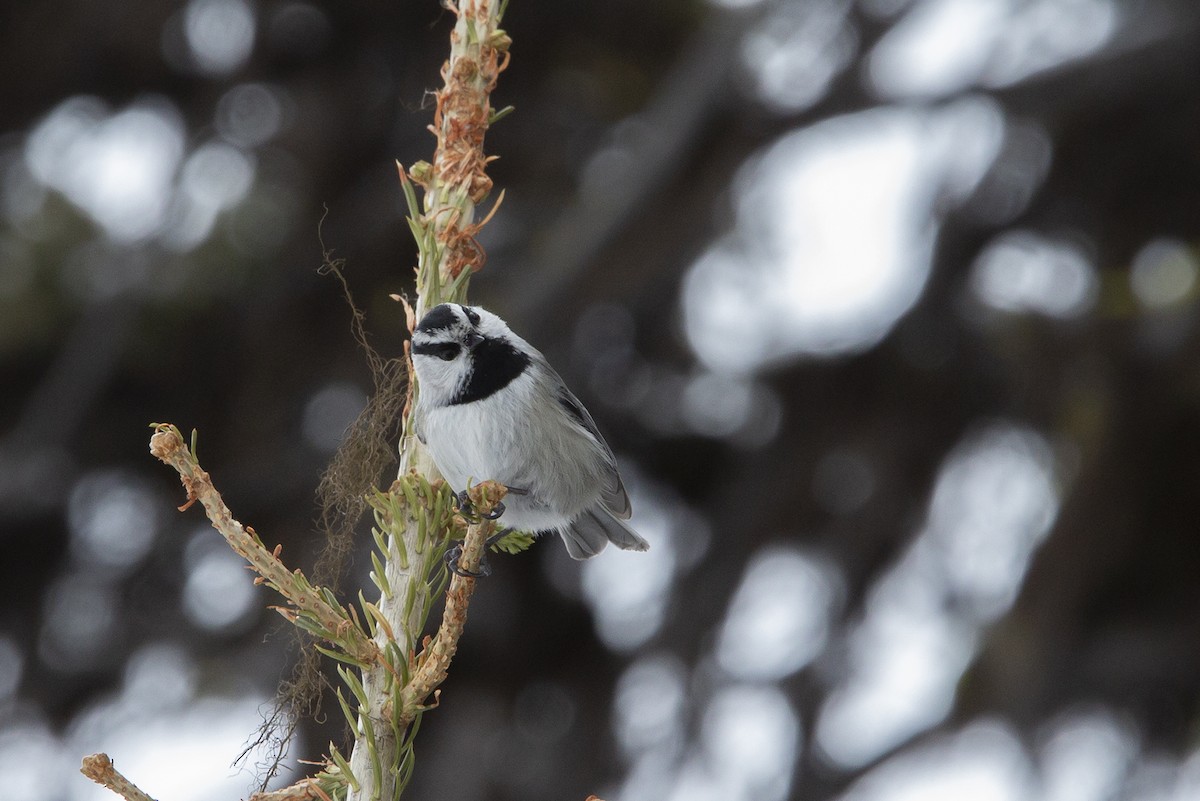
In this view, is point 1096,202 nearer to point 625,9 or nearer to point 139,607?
point 625,9

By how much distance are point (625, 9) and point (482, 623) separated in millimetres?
2316

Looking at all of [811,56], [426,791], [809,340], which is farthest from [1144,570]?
[426,791]

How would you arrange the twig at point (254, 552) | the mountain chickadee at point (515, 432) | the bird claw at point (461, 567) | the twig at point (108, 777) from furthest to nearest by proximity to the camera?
1. the mountain chickadee at point (515, 432)
2. the bird claw at point (461, 567)
3. the twig at point (254, 552)
4. the twig at point (108, 777)

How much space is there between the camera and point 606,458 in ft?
7.39

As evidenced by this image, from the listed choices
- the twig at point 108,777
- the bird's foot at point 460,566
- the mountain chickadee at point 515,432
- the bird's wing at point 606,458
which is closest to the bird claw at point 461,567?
the bird's foot at point 460,566

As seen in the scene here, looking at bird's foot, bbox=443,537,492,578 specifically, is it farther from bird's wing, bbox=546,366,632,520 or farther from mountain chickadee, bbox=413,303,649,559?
bird's wing, bbox=546,366,632,520

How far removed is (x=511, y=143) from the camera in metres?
3.96

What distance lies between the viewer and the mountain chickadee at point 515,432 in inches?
68.7

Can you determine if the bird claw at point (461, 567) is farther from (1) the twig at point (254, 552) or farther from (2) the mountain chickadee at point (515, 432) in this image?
(1) the twig at point (254, 552)

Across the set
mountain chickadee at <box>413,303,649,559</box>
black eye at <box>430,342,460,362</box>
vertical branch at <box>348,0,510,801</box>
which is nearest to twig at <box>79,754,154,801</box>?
vertical branch at <box>348,0,510,801</box>

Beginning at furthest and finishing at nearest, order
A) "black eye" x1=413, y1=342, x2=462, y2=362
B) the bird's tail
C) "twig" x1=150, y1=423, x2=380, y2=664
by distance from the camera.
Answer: the bird's tail, "black eye" x1=413, y1=342, x2=462, y2=362, "twig" x1=150, y1=423, x2=380, y2=664

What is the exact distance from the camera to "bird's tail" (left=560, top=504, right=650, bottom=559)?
7.74 feet

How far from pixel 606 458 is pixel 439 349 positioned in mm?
623

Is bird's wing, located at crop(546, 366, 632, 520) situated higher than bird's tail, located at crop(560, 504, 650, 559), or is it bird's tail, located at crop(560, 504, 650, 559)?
bird's wing, located at crop(546, 366, 632, 520)
